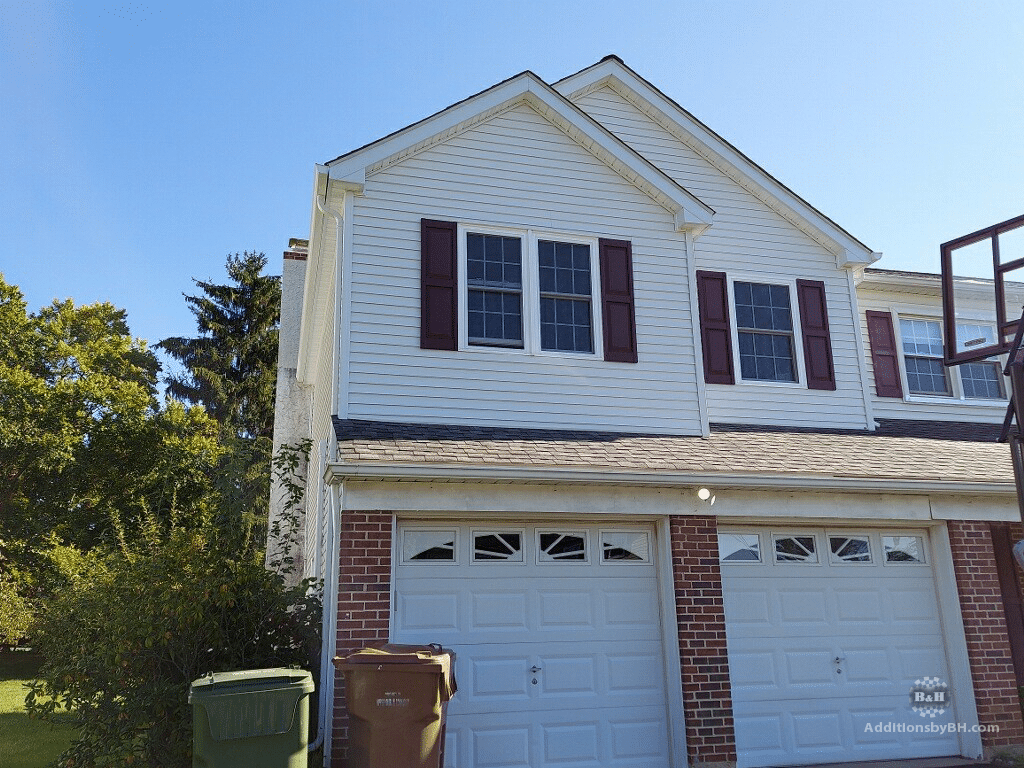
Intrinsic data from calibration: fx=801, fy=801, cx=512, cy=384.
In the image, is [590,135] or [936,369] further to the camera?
[936,369]

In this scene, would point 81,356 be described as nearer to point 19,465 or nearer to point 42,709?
point 19,465

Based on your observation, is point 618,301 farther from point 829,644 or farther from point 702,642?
point 829,644

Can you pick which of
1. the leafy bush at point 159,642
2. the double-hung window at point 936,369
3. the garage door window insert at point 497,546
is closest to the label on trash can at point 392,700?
the leafy bush at point 159,642

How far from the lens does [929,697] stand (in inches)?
326

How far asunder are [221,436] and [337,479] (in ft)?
66.5

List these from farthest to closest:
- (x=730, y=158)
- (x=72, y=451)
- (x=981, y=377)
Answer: (x=72, y=451) → (x=981, y=377) → (x=730, y=158)

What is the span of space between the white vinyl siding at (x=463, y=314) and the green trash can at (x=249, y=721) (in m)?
3.03

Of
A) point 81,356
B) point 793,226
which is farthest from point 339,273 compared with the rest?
point 81,356

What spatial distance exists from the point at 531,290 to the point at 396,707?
4855mm

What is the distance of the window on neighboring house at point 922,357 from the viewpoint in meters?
12.1

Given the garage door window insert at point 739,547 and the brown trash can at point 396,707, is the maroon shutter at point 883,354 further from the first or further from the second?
the brown trash can at point 396,707

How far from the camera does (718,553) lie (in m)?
8.02

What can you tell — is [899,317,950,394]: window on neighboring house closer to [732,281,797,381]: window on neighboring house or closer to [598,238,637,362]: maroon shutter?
[732,281,797,381]: window on neighboring house

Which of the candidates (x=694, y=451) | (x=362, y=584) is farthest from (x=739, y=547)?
(x=362, y=584)
